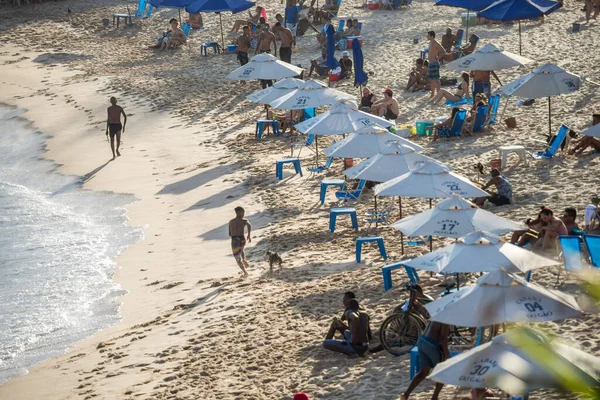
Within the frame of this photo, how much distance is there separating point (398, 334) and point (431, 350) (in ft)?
4.05

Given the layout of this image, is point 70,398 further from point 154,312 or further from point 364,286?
point 364,286

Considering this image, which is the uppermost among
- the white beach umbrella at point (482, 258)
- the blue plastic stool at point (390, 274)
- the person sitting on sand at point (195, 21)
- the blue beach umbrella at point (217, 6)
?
the blue beach umbrella at point (217, 6)

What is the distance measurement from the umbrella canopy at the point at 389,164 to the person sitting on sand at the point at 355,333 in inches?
119

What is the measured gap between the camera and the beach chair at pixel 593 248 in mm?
8923

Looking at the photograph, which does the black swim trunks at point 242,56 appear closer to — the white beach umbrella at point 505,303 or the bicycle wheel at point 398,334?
the bicycle wheel at point 398,334

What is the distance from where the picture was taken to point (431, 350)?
738 cm

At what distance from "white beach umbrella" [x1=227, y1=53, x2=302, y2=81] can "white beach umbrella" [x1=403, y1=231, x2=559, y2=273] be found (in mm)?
12093

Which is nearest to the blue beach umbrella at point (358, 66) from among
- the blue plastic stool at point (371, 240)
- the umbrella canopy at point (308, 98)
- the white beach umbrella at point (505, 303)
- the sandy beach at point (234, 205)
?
the sandy beach at point (234, 205)

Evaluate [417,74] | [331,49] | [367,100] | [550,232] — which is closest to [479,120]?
[367,100]

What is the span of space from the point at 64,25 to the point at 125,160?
18562mm

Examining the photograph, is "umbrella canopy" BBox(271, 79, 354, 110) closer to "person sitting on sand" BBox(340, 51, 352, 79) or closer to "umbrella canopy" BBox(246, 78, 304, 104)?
"umbrella canopy" BBox(246, 78, 304, 104)

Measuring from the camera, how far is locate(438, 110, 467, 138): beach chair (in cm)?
1691

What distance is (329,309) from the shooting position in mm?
10156

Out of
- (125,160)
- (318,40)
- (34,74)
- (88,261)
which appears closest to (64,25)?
(34,74)
